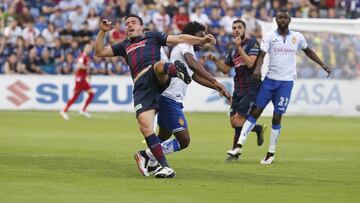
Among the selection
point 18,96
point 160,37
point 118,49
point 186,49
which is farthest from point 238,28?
point 18,96

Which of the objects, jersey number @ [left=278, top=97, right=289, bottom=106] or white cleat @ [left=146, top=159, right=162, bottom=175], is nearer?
white cleat @ [left=146, top=159, right=162, bottom=175]

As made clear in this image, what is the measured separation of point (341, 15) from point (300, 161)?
21.6 metres

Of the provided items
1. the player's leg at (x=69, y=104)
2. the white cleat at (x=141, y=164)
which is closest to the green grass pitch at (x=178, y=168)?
the white cleat at (x=141, y=164)

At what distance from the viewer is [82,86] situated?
3041 cm

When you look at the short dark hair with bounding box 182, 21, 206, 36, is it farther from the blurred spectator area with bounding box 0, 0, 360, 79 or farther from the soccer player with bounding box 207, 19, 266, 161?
the blurred spectator area with bounding box 0, 0, 360, 79

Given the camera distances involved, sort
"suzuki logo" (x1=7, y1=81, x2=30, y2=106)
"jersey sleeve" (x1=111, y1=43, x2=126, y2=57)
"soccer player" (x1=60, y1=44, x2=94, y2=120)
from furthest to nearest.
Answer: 1. "suzuki logo" (x1=7, y1=81, x2=30, y2=106)
2. "soccer player" (x1=60, y1=44, x2=94, y2=120)
3. "jersey sleeve" (x1=111, y1=43, x2=126, y2=57)

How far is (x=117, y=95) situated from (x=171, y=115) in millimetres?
18902

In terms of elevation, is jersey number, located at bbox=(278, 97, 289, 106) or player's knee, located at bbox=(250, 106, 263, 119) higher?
jersey number, located at bbox=(278, 97, 289, 106)

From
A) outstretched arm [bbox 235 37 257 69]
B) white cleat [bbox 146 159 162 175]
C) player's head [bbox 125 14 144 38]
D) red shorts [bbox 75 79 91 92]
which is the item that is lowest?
red shorts [bbox 75 79 91 92]

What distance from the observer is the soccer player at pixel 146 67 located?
525 inches

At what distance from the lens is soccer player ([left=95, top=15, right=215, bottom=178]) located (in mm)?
13328

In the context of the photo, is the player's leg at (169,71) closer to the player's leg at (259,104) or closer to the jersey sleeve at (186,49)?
the jersey sleeve at (186,49)

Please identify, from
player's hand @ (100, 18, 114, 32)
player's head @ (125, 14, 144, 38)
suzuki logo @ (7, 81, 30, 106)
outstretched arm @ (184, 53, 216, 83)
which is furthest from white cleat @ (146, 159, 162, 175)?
suzuki logo @ (7, 81, 30, 106)

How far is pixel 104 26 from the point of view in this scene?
1341cm
